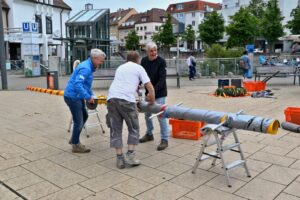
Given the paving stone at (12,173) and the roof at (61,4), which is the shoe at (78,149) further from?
the roof at (61,4)

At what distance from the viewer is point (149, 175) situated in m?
4.84

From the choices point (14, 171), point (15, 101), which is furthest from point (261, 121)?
point (15, 101)

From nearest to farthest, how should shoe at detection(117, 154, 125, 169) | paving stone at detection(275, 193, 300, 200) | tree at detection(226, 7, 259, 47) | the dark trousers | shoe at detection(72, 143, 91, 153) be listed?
paving stone at detection(275, 193, 300, 200) → shoe at detection(117, 154, 125, 169) → shoe at detection(72, 143, 91, 153) → the dark trousers → tree at detection(226, 7, 259, 47)

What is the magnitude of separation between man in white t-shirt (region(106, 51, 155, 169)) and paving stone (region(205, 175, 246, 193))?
3.94 feet

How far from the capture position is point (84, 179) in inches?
186

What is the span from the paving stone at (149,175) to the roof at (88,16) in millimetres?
21913

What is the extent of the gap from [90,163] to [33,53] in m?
20.7

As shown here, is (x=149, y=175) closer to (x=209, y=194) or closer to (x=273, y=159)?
(x=209, y=194)

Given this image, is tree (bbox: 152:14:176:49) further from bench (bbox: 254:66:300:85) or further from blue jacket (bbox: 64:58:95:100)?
blue jacket (bbox: 64:58:95:100)

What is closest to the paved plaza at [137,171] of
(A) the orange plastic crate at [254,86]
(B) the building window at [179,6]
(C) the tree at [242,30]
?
(A) the orange plastic crate at [254,86]

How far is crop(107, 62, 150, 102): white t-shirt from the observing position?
490 centimetres

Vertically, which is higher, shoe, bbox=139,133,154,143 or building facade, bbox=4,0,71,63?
building facade, bbox=4,0,71,63

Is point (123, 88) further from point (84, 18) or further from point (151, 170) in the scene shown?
point (84, 18)

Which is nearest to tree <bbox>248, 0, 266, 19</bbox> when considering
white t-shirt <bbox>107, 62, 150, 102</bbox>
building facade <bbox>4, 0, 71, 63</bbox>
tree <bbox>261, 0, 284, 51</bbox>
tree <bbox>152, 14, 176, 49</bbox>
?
tree <bbox>261, 0, 284, 51</bbox>
